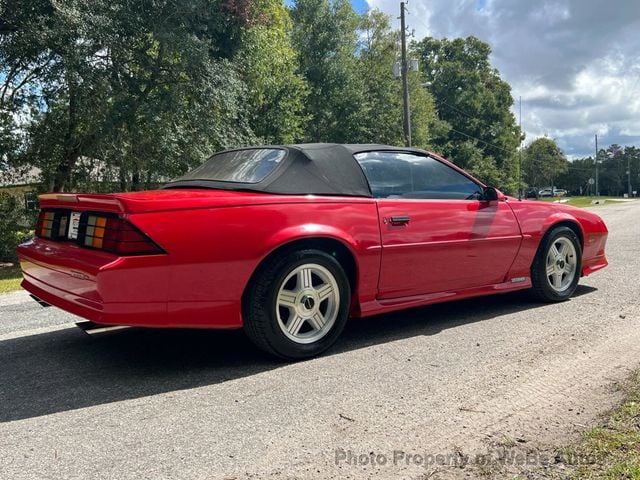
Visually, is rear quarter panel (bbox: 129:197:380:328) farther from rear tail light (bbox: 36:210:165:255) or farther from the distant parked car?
the distant parked car

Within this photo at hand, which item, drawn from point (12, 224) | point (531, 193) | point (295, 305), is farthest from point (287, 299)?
point (531, 193)

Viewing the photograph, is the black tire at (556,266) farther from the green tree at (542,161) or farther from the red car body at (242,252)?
the green tree at (542,161)

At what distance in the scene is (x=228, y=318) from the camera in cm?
325

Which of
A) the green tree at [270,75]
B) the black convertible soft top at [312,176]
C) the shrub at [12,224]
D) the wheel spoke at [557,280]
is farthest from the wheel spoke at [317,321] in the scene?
the green tree at [270,75]

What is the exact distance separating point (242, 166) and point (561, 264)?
3259 millimetres

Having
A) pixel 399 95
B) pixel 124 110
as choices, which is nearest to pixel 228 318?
pixel 124 110

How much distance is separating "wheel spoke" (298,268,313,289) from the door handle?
780mm

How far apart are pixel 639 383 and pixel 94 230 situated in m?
3.28

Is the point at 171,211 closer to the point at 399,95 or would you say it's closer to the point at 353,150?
the point at 353,150

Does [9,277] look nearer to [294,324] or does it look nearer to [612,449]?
[294,324]

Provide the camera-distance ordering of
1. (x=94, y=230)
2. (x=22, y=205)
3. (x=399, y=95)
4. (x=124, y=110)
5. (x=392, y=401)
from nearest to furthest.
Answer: (x=392, y=401) < (x=94, y=230) < (x=124, y=110) < (x=22, y=205) < (x=399, y=95)

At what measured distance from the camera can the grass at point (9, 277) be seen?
Answer: 732cm

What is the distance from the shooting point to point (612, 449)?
7.40 ft

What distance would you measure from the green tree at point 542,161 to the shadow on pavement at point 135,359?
3681 inches
